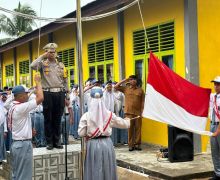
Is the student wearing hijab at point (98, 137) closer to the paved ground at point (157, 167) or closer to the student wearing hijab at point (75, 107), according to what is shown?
the paved ground at point (157, 167)

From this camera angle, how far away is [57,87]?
23.4 feet

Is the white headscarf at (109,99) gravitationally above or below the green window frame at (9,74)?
below

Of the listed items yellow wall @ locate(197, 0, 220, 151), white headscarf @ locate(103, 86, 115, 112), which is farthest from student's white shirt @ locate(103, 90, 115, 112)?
yellow wall @ locate(197, 0, 220, 151)

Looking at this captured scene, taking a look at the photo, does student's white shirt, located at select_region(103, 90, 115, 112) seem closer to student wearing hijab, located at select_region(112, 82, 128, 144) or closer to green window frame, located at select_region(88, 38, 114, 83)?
student wearing hijab, located at select_region(112, 82, 128, 144)

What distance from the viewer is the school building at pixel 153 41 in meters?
9.63

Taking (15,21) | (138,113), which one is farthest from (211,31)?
(15,21)

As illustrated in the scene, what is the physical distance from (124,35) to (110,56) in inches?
43.3

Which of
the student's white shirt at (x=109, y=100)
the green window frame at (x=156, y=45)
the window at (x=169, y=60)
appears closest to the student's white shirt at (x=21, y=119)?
the green window frame at (x=156, y=45)

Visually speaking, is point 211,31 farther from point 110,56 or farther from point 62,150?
point 62,150

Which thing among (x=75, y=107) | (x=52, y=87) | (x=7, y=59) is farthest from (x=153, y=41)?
(x=7, y=59)

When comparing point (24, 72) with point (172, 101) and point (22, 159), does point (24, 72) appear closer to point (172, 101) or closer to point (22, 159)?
point (172, 101)

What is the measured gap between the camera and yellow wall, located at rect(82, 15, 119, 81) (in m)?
12.7

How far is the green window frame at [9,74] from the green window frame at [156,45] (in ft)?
44.0

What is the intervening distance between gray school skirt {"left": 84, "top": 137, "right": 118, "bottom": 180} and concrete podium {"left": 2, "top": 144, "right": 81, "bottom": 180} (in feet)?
3.08
